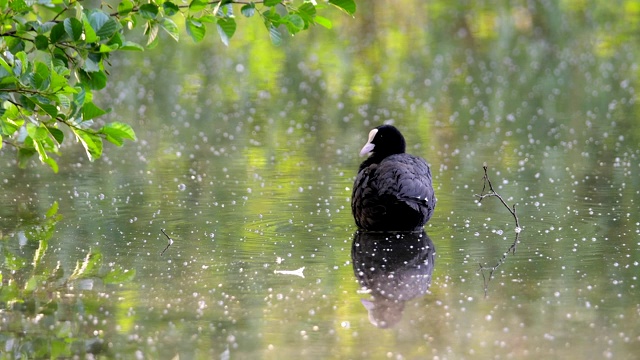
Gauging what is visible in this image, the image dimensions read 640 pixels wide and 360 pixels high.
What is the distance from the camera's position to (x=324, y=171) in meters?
12.0

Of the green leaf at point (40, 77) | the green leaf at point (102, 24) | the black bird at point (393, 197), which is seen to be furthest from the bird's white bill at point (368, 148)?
the green leaf at point (40, 77)

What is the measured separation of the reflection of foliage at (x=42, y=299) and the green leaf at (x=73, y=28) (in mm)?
1608

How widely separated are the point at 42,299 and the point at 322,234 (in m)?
2.62

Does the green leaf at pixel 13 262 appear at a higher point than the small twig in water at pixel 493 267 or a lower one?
lower

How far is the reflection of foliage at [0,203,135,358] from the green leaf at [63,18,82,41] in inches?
63.3

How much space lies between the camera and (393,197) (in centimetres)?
856

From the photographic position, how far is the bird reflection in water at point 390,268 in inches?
264

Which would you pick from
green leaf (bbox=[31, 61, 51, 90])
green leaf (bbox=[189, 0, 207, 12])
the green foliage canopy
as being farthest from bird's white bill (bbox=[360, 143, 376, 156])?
green leaf (bbox=[31, 61, 51, 90])

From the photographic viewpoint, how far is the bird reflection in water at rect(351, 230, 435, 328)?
6.70 m

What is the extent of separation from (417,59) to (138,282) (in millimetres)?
17734

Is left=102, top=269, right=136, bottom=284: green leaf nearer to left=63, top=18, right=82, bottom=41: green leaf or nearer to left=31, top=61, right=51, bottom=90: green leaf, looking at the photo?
left=31, top=61, right=51, bottom=90: green leaf

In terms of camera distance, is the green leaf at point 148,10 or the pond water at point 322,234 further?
the green leaf at point 148,10

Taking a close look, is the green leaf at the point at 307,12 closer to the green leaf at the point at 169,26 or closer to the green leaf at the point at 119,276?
the green leaf at the point at 169,26

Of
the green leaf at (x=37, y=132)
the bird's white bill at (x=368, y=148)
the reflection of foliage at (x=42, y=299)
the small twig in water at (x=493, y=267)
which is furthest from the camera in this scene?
the bird's white bill at (x=368, y=148)
